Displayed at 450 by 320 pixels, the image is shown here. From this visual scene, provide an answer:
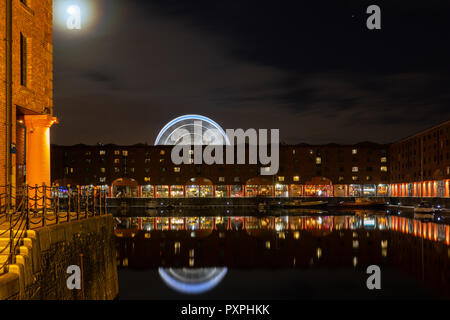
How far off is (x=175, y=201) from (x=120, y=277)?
6677 centimetres

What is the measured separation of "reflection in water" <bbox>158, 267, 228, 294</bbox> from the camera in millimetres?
19864

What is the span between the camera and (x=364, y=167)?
93438 millimetres

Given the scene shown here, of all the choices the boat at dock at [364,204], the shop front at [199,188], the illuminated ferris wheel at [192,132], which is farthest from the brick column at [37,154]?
the shop front at [199,188]

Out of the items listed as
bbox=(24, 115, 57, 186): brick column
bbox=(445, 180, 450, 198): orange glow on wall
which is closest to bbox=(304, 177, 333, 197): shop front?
bbox=(445, 180, 450, 198): orange glow on wall

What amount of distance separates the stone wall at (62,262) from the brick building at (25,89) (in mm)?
3646

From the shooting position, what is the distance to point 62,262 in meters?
10.3

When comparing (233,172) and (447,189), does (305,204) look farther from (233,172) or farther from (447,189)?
(447,189)

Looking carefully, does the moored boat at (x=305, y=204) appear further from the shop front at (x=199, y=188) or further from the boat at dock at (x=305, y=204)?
the shop front at (x=199, y=188)

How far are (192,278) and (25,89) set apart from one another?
11.3 m

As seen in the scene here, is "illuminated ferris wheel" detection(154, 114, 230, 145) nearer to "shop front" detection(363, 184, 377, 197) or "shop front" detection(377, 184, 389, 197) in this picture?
"shop front" detection(363, 184, 377, 197)

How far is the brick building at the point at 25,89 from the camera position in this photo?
1422 centimetres
